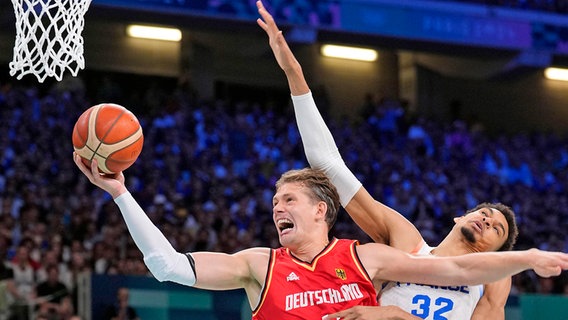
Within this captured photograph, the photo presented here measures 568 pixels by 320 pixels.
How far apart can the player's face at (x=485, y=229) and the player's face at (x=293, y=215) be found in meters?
1.02

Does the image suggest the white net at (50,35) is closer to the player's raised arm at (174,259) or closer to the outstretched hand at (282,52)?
the outstretched hand at (282,52)

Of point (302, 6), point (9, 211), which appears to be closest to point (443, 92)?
point (302, 6)

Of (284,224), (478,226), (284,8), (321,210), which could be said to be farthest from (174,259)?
(284,8)

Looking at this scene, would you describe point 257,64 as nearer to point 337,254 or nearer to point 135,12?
point 135,12

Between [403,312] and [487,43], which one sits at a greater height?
[487,43]

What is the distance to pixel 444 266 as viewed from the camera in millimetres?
4434

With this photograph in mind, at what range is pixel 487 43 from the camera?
21.5 metres

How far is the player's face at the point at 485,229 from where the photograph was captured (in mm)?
5180

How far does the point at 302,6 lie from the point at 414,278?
50.1 feet

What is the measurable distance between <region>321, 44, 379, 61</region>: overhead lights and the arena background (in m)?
0.17

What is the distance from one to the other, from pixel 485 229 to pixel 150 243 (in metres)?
1.89

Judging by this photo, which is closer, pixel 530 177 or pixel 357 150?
pixel 357 150

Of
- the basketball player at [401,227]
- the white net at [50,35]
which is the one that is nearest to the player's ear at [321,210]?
the basketball player at [401,227]

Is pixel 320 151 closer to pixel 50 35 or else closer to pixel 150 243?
pixel 150 243
